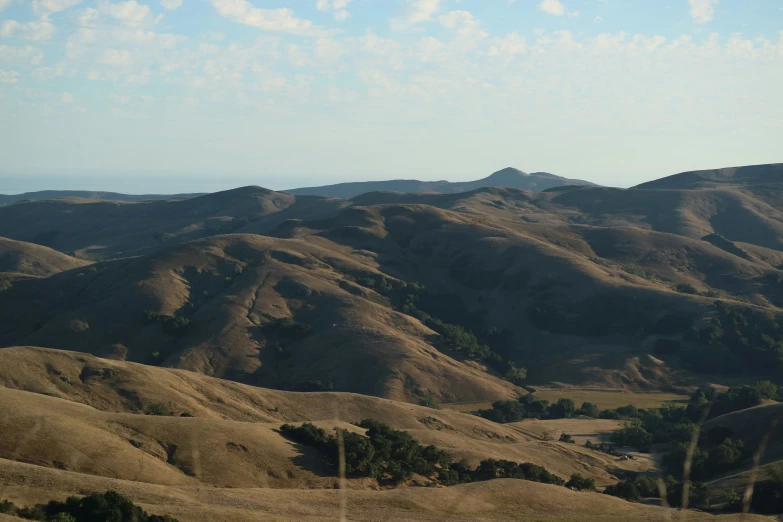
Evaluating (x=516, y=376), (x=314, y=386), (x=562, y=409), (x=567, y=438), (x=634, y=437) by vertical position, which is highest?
(x=314, y=386)

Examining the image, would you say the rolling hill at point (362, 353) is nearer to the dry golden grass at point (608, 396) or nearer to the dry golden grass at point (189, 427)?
the dry golden grass at point (189, 427)

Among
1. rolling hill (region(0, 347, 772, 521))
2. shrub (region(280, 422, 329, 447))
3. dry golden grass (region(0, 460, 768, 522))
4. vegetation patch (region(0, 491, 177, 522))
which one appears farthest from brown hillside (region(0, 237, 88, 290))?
vegetation patch (region(0, 491, 177, 522))

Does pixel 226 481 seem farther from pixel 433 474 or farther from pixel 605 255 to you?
pixel 605 255

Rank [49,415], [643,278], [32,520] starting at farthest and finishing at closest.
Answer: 1. [643,278]
2. [49,415]
3. [32,520]

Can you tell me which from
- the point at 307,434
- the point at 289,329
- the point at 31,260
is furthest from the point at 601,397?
the point at 31,260

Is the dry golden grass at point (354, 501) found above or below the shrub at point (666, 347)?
above

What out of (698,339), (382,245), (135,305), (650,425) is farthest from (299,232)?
(650,425)

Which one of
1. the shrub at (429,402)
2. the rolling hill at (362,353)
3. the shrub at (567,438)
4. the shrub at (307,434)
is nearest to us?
the rolling hill at (362,353)

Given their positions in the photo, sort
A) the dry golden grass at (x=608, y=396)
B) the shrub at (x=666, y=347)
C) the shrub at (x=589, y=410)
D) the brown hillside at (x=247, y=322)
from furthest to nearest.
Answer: the shrub at (x=666, y=347)
the brown hillside at (x=247, y=322)
the dry golden grass at (x=608, y=396)
the shrub at (x=589, y=410)

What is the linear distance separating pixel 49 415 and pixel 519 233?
12173cm

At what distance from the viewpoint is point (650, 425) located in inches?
3012

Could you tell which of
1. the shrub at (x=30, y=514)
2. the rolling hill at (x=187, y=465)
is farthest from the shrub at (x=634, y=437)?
the shrub at (x=30, y=514)

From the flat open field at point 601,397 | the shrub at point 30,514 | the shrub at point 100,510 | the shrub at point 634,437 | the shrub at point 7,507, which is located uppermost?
the shrub at point 7,507

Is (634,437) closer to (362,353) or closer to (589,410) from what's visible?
(589,410)
